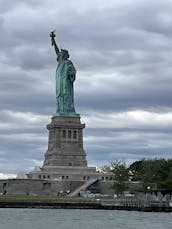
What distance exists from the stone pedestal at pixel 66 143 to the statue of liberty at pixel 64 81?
175 centimetres

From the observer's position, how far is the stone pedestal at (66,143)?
14225cm

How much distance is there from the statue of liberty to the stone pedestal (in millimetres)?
1747

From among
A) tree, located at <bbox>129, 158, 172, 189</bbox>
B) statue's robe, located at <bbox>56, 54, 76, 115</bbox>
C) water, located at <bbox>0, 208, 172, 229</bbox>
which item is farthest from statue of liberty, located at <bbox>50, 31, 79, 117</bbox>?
water, located at <bbox>0, 208, 172, 229</bbox>

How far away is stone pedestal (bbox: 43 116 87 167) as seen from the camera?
142250 mm

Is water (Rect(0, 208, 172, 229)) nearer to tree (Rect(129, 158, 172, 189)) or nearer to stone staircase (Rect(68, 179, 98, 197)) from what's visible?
tree (Rect(129, 158, 172, 189))

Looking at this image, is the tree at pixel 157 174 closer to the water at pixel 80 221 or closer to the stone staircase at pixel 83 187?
the stone staircase at pixel 83 187

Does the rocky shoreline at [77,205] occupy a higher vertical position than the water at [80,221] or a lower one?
higher

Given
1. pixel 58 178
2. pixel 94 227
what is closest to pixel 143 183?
pixel 58 178

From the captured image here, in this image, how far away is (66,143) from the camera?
143250 millimetres

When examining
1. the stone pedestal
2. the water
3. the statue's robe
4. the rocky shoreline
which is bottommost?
the water

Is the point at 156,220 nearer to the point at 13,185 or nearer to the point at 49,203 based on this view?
the point at 49,203

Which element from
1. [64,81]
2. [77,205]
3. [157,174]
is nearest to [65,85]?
[64,81]

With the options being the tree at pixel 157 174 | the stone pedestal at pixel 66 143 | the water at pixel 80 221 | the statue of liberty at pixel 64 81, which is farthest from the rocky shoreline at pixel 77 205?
the statue of liberty at pixel 64 81

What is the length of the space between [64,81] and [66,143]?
10471 mm
